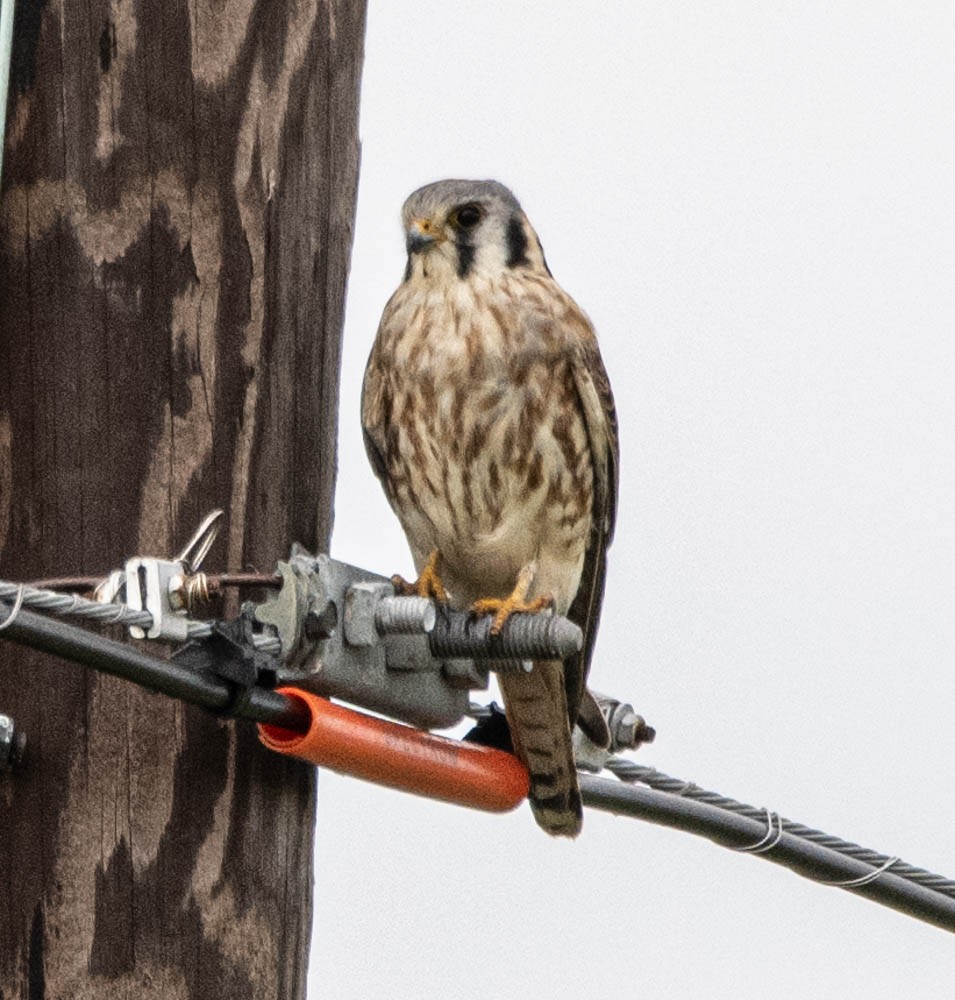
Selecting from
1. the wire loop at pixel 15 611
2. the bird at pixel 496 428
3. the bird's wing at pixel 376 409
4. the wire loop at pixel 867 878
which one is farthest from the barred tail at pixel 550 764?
the wire loop at pixel 15 611

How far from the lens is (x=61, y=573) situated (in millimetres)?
2551

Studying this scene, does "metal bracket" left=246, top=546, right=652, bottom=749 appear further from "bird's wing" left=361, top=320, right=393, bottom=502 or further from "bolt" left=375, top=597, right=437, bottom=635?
"bird's wing" left=361, top=320, right=393, bottom=502

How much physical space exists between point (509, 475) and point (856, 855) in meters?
1.00

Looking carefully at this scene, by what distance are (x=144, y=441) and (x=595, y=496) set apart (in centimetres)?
158

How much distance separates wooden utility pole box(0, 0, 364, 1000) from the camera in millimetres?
2521

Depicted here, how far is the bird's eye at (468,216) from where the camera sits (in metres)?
4.03

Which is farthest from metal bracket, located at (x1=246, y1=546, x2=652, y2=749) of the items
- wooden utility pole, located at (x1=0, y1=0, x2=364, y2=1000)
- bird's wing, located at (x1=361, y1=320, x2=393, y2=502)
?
bird's wing, located at (x1=361, y1=320, x2=393, y2=502)

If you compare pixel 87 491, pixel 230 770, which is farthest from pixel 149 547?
pixel 230 770

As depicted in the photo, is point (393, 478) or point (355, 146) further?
point (393, 478)

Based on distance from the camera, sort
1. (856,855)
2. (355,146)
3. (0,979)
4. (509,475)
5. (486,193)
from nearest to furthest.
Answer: (0,979), (355,146), (856,855), (509,475), (486,193)

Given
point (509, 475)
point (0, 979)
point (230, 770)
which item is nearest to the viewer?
point (0, 979)

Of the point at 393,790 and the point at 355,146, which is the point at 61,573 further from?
the point at 355,146

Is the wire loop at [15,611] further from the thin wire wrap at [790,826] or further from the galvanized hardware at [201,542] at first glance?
the thin wire wrap at [790,826]

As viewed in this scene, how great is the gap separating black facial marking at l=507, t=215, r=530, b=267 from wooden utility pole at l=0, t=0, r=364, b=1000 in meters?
1.26
